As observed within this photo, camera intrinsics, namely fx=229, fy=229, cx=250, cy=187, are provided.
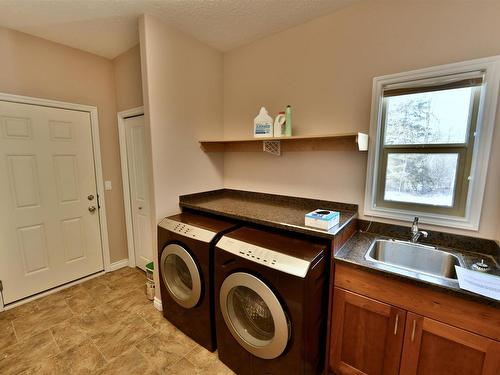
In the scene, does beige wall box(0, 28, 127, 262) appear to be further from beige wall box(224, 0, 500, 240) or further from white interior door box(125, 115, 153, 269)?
beige wall box(224, 0, 500, 240)

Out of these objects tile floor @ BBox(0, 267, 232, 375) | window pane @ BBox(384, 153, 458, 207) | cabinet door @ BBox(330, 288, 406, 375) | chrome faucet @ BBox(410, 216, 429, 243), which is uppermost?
window pane @ BBox(384, 153, 458, 207)

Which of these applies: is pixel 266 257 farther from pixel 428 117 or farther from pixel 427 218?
pixel 428 117

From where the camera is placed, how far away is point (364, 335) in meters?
1.36

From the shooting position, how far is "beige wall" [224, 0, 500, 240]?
1404mm

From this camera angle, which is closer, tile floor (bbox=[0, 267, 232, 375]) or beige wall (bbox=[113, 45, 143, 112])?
tile floor (bbox=[0, 267, 232, 375])

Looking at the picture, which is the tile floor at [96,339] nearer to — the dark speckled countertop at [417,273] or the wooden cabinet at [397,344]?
the wooden cabinet at [397,344]

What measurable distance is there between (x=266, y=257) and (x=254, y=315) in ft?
1.63

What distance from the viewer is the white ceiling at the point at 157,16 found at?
172cm

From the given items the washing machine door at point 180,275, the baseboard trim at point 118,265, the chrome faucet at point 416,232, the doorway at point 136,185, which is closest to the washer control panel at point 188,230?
the washing machine door at point 180,275

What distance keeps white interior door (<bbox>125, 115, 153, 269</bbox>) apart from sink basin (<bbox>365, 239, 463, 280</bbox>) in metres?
2.29

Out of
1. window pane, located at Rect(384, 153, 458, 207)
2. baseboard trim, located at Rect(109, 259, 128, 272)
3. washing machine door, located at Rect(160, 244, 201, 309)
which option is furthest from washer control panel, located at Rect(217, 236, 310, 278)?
baseboard trim, located at Rect(109, 259, 128, 272)

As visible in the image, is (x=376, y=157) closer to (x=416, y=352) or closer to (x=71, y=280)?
(x=416, y=352)

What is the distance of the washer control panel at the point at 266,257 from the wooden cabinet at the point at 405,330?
33 cm

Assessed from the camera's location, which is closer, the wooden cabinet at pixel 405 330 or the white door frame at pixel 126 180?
the wooden cabinet at pixel 405 330
